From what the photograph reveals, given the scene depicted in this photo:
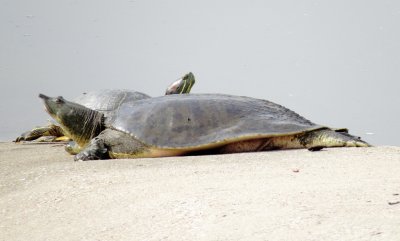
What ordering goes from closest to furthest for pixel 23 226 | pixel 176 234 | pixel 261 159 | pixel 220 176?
1. pixel 176 234
2. pixel 23 226
3. pixel 220 176
4. pixel 261 159

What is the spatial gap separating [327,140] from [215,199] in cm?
329

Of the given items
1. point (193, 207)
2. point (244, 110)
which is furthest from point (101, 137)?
point (193, 207)

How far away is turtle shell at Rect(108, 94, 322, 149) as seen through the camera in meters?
6.06

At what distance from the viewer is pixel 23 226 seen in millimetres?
3625

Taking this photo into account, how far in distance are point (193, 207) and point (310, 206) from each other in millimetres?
630

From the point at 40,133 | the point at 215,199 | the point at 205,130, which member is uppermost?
the point at 215,199

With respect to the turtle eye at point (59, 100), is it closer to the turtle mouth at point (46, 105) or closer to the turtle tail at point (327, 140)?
the turtle mouth at point (46, 105)

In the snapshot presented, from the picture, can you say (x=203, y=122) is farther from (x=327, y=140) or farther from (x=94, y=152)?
(x=327, y=140)

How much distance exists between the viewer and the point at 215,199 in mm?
3287

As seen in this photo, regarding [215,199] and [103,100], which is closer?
[215,199]

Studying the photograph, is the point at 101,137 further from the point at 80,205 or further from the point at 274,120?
the point at 80,205

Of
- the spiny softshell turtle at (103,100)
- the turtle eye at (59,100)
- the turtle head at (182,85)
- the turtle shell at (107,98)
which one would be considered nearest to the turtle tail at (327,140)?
the turtle eye at (59,100)

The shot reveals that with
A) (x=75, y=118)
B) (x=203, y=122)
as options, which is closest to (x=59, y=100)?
(x=75, y=118)

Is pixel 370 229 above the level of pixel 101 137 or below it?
above
